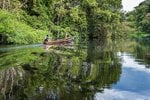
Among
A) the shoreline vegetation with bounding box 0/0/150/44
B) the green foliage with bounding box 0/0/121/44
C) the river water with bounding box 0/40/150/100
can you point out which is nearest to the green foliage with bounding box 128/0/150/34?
the shoreline vegetation with bounding box 0/0/150/44

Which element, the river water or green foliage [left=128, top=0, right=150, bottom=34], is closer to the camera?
the river water

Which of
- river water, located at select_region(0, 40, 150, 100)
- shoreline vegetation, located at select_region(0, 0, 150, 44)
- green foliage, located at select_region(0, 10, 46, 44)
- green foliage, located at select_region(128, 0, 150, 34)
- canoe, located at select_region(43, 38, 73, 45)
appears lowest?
river water, located at select_region(0, 40, 150, 100)

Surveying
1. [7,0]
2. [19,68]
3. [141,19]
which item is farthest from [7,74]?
[141,19]

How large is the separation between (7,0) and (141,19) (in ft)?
280

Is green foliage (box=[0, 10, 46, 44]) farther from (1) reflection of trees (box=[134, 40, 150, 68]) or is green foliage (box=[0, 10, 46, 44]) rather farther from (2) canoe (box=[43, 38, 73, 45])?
(1) reflection of trees (box=[134, 40, 150, 68])

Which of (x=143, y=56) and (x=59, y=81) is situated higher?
(x=143, y=56)

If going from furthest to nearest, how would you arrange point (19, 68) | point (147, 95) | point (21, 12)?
point (21, 12) → point (19, 68) → point (147, 95)

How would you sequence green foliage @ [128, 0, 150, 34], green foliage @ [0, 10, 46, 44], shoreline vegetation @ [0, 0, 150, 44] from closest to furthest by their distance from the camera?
1. green foliage @ [0, 10, 46, 44]
2. shoreline vegetation @ [0, 0, 150, 44]
3. green foliage @ [128, 0, 150, 34]

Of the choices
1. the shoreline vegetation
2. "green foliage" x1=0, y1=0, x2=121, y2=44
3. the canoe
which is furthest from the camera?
"green foliage" x1=0, y1=0, x2=121, y2=44

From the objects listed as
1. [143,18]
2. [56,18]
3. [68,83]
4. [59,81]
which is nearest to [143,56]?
[59,81]

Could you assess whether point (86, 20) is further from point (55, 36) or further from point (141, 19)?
point (141, 19)

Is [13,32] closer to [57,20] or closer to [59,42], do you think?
[59,42]

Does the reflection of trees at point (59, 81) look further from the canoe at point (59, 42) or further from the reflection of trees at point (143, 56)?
the canoe at point (59, 42)

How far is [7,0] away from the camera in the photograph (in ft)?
164
